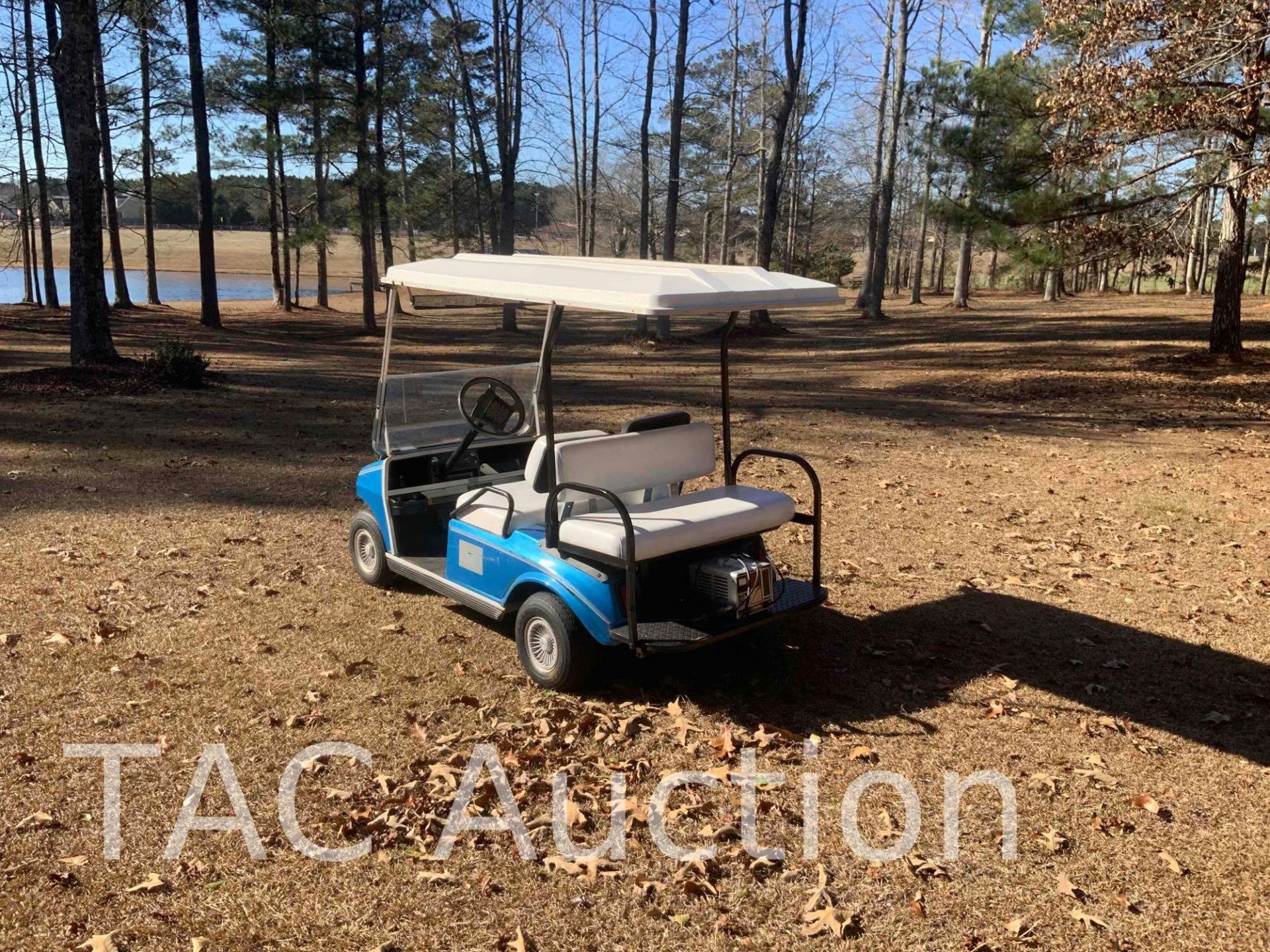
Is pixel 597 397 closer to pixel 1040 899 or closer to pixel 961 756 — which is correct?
pixel 961 756

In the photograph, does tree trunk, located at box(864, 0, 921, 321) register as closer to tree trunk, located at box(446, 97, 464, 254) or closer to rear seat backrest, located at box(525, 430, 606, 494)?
tree trunk, located at box(446, 97, 464, 254)

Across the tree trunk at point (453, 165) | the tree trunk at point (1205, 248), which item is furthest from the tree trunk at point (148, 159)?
the tree trunk at point (1205, 248)

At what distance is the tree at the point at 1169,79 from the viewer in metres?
11.7

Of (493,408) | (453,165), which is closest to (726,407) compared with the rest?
(493,408)

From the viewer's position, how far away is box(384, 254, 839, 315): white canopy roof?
170 inches

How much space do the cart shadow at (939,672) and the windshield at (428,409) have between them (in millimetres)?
2047

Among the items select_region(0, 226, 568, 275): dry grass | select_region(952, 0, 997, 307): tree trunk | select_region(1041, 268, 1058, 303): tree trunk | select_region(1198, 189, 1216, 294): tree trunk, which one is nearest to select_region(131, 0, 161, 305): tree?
select_region(952, 0, 997, 307): tree trunk

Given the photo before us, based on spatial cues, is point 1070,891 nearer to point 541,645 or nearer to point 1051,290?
point 541,645

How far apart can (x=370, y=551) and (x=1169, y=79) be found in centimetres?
1137

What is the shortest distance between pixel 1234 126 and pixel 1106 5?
2.62m

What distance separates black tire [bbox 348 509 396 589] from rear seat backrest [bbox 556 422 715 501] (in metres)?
1.70

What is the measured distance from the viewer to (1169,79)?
1212 centimetres

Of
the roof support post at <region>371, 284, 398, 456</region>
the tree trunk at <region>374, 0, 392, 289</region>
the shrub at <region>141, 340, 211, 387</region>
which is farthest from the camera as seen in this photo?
the tree trunk at <region>374, 0, 392, 289</region>

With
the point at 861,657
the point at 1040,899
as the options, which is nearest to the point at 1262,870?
the point at 1040,899
